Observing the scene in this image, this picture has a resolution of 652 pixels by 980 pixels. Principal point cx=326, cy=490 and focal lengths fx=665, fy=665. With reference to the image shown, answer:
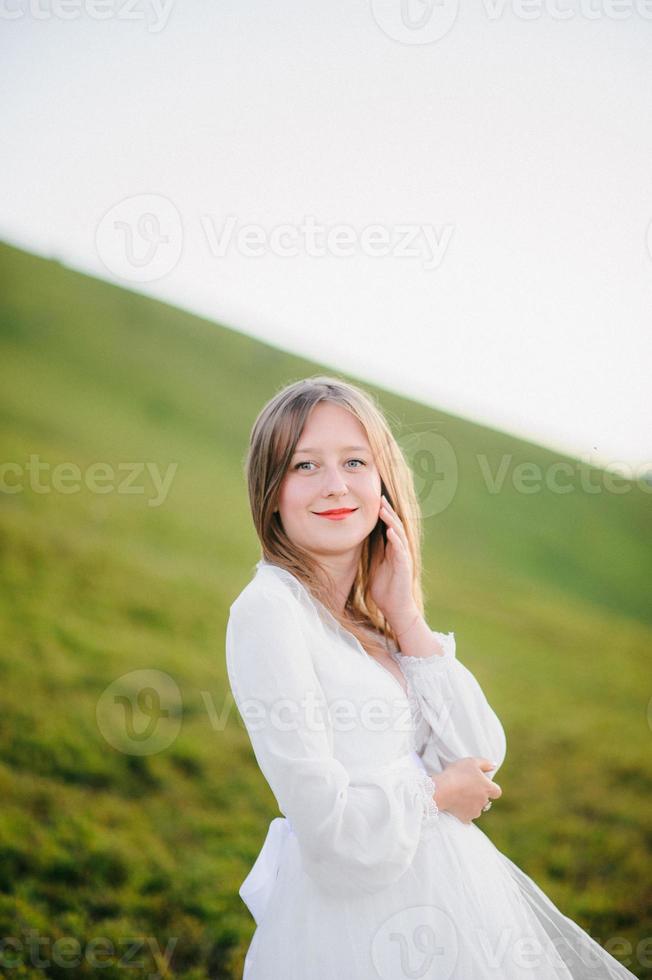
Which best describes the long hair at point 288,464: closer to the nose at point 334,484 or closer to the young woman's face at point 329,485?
the young woman's face at point 329,485

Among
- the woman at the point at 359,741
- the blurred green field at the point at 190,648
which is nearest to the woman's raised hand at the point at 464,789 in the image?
the woman at the point at 359,741

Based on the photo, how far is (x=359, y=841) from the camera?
1.88 meters

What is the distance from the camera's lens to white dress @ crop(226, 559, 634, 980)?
1.90 meters

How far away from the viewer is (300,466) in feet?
8.07

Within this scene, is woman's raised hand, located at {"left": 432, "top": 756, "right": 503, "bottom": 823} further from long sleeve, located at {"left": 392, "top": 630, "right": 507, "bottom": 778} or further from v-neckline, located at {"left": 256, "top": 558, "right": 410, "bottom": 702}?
v-neckline, located at {"left": 256, "top": 558, "right": 410, "bottom": 702}

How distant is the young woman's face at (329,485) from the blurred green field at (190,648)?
0.76 meters

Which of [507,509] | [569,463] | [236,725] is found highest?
[569,463]

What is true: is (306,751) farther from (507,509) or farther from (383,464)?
(507,509)

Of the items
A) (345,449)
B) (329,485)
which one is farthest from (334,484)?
(345,449)

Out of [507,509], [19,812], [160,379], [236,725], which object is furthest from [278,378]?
[19,812]

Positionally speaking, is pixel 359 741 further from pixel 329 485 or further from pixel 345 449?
pixel 345 449

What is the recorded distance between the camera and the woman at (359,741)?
1927 mm

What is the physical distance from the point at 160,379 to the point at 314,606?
2044 centimetres

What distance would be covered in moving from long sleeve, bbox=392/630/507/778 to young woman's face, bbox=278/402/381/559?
55 centimetres
